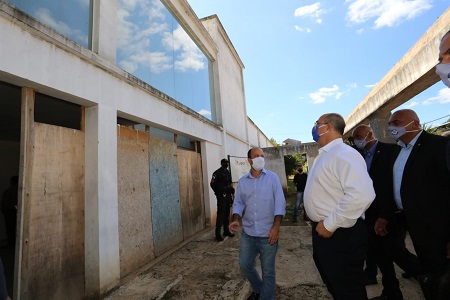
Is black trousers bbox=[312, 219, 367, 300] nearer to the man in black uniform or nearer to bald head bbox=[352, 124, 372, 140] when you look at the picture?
bald head bbox=[352, 124, 372, 140]

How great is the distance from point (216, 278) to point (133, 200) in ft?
6.13

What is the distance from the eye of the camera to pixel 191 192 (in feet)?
21.4

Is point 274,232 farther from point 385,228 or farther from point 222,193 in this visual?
point 222,193

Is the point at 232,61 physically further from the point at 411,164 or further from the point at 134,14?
the point at 411,164

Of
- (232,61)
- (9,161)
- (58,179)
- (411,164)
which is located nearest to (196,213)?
(58,179)

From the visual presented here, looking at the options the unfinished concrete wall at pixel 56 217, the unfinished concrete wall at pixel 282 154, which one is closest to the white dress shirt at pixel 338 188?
the unfinished concrete wall at pixel 56 217

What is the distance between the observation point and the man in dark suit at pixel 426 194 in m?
1.99

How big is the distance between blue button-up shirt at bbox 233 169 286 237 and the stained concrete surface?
3.38ft

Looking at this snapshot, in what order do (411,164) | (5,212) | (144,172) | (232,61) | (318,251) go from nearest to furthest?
(318,251) → (411,164) → (144,172) → (5,212) → (232,61)

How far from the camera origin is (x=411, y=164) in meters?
2.27

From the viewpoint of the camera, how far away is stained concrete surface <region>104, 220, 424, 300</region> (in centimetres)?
312

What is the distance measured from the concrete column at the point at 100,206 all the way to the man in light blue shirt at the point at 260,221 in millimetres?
1849

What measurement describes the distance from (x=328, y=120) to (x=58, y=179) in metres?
3.20

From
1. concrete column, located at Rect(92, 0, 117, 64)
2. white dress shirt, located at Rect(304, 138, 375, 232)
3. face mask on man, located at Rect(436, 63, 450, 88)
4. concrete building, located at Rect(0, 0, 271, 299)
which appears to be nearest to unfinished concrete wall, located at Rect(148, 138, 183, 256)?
concrete building, located at Rect(0, 0, 271, 299)
